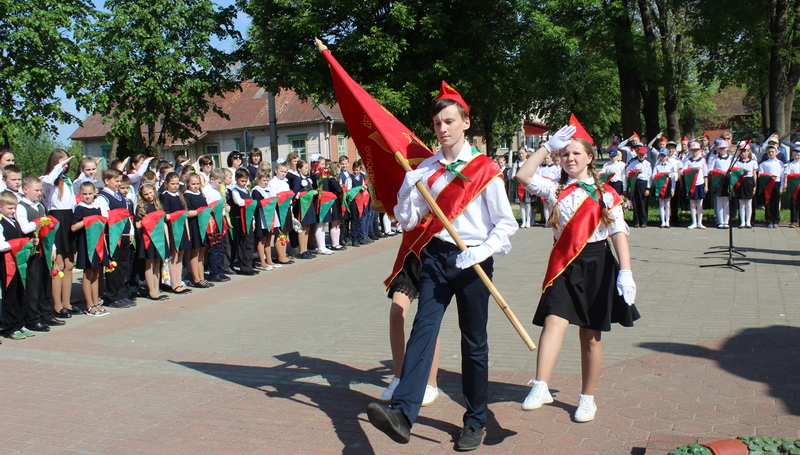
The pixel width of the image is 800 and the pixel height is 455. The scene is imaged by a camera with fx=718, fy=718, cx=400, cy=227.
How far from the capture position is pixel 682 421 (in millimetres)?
4488

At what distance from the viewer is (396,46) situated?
20766 mm

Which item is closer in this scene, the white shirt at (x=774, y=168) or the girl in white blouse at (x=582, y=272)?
the girl in white blouse at (x=582, y=272)

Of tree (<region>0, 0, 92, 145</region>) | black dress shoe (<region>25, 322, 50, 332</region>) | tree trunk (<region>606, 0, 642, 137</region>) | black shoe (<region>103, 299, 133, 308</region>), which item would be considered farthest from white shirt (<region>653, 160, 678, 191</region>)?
tree (<region>0, 0, 92, 145</region>)

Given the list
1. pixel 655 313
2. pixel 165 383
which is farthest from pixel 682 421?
pixel 165 383

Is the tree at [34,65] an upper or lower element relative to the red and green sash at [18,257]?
upper

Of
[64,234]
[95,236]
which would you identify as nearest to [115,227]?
[95,236]

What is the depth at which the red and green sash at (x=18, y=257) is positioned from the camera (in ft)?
25.5

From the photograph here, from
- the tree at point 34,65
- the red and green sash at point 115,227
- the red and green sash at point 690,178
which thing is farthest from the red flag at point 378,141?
the tree at point 34,65

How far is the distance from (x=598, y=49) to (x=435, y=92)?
634cm

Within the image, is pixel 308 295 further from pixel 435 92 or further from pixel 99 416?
pixel 435 92

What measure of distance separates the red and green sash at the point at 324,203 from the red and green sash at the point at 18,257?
648cm

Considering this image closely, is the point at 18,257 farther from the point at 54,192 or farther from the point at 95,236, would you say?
the point at 54,192

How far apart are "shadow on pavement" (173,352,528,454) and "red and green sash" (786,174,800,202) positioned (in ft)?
42.4

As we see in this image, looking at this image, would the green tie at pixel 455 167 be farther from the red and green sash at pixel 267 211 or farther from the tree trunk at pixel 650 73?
the tree trunk at pixel 650 73
